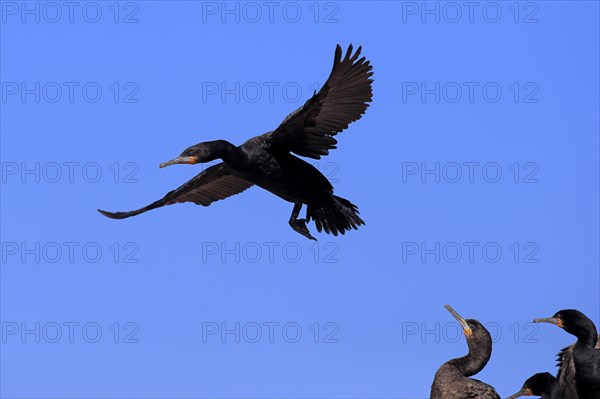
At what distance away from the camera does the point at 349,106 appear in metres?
10.2

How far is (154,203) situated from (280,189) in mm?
1781

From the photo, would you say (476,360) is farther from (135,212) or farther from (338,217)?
(135,212)

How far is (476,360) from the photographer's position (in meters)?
11.2

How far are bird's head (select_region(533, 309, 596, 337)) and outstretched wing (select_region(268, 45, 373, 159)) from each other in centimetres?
266

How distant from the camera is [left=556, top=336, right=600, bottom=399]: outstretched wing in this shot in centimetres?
1030

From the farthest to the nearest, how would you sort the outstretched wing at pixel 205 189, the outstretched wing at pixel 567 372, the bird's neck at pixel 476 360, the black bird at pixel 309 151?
the outstretched wing at pixel 205 189 → the bird's neck at pixel 476 360 → the outstretched wing at pixel 567 372 → the black bird at pixel 309 151

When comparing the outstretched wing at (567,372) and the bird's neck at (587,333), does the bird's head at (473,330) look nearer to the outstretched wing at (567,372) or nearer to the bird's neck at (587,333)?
the outstretched wing at (567,372)

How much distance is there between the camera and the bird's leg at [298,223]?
35.0ft

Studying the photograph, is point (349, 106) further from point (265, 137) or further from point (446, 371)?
point (446, 371)

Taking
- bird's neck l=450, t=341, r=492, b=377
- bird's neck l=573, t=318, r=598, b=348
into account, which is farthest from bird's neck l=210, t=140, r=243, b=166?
bird's neck l=573, t=318, r=598, b=348

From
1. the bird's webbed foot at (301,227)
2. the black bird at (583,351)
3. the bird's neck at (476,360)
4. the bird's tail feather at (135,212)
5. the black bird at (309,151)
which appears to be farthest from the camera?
the bird's tail feather at (135,212)

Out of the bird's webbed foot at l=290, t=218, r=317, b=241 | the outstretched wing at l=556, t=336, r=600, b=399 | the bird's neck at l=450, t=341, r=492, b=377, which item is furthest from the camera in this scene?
the bird's neck at l=450, t=341, r=492, b=377

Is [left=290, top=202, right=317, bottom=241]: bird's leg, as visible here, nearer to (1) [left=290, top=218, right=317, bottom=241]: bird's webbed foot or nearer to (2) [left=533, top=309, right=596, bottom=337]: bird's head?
(1) [left=290, top=218, right=317, bottom=241]: bird's webbed foot

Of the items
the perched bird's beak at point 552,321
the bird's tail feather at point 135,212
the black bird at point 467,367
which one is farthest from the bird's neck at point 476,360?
the bird's tail feather at point 135,212
